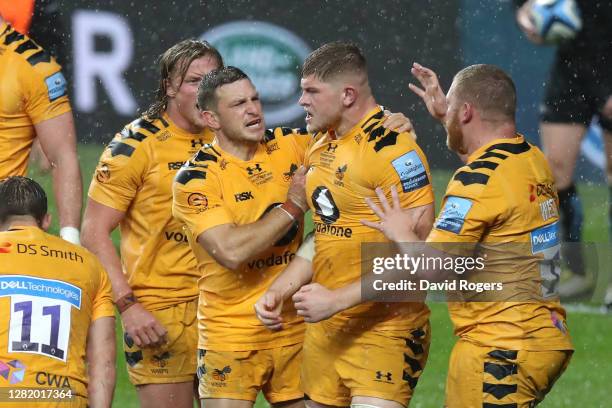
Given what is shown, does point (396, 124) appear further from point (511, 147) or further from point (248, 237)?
point (248, 237)

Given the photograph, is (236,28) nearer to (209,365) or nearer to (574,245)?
(574,245)

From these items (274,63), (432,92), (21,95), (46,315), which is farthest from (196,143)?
(274,63)

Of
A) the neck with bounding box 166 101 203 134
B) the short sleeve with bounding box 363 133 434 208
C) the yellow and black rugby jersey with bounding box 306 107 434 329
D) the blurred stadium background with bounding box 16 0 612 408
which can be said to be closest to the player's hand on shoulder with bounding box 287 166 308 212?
the yellow and black rugby jersey with bounding box 306 107 434 329

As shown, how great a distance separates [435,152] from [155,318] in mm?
6893

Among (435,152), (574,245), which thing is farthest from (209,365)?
(435,152)

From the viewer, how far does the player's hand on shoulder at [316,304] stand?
6.41 m

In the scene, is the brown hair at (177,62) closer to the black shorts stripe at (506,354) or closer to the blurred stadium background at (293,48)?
the black shorts stripe at (506,354)

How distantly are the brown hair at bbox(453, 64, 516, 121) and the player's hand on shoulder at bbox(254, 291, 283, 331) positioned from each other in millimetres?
1353

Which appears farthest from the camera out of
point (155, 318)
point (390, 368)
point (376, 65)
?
point (376, 65)

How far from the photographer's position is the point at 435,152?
14070 millimetres

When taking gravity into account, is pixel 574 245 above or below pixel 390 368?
above

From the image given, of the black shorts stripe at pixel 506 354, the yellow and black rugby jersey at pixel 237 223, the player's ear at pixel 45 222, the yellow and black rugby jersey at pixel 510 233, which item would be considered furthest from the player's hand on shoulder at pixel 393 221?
the player's ear at pixel 45 222

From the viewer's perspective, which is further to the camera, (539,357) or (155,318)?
(155,318)

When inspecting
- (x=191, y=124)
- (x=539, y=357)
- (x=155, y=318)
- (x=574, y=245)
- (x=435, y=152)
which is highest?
(x=435, y=152)
